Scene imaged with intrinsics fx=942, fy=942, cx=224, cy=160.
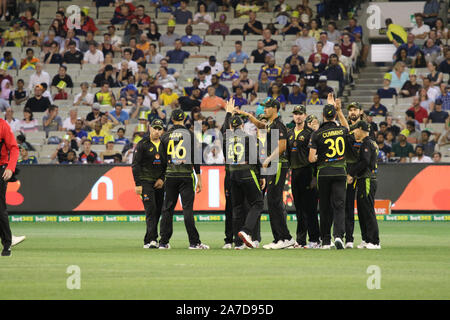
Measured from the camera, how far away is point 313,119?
17.0m

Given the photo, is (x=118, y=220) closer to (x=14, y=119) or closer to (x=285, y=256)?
(x=14, y=119)

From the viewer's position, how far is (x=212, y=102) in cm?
2958

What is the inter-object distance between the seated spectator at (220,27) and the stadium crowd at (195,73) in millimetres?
43

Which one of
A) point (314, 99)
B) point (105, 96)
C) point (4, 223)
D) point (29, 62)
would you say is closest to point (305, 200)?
point (4, 223)

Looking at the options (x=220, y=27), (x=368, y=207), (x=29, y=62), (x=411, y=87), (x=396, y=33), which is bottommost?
(x=368, y=207)

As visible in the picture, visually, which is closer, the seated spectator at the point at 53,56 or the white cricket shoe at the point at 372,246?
the white cricket shoe at the point at 372,246

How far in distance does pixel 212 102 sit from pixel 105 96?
388 centimetres

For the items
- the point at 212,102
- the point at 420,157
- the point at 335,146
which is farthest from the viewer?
the point at 212,102

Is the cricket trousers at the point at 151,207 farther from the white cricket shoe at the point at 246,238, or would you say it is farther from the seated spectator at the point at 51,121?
the seated spectator at the point at 51,121

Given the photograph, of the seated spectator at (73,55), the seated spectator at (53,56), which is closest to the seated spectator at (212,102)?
the seated spectator at (73,55)

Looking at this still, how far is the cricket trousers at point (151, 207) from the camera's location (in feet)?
56.9

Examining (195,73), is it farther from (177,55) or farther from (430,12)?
(430,12)

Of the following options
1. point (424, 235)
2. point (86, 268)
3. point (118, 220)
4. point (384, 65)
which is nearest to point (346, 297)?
point (86, 268)

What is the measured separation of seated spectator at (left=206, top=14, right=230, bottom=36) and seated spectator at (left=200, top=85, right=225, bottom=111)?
458 cm
